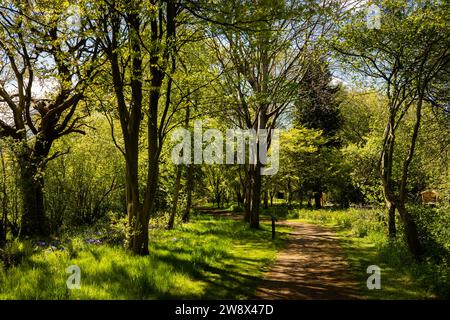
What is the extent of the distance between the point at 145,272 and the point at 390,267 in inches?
240

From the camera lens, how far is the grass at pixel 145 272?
18.9 feet

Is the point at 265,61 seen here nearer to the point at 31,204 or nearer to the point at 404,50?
the point at 404,50

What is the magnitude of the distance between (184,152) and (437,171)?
1159 cm

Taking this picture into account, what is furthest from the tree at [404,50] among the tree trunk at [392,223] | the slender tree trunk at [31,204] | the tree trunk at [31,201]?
the slender tree trunk at [31,204]

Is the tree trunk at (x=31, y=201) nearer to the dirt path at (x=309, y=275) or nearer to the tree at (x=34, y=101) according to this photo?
the tree at (x=34, y=101)

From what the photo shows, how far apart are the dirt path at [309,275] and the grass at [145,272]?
15.2 inches

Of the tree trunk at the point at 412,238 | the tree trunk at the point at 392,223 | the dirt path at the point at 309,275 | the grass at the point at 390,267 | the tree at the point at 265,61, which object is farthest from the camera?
the tree trunk at the point at 392,223

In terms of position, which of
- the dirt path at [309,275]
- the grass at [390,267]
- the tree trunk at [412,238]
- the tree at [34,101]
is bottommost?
the dirt path at [309,275]

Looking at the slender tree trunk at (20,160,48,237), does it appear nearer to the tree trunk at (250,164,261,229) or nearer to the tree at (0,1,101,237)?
the tree at (0,1,101,237)

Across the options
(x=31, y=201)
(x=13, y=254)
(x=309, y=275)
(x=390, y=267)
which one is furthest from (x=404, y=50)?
(x=31, y=201)

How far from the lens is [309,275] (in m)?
8.02

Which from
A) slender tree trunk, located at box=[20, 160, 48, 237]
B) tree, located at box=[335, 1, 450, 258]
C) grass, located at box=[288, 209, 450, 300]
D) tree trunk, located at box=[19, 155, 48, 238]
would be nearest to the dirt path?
grass, located at box=[288, 209, 450, 300]

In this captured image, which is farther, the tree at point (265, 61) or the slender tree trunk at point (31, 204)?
the slender tree trunk at point (31, 204)

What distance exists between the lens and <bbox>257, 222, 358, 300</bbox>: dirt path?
657 centimetres
